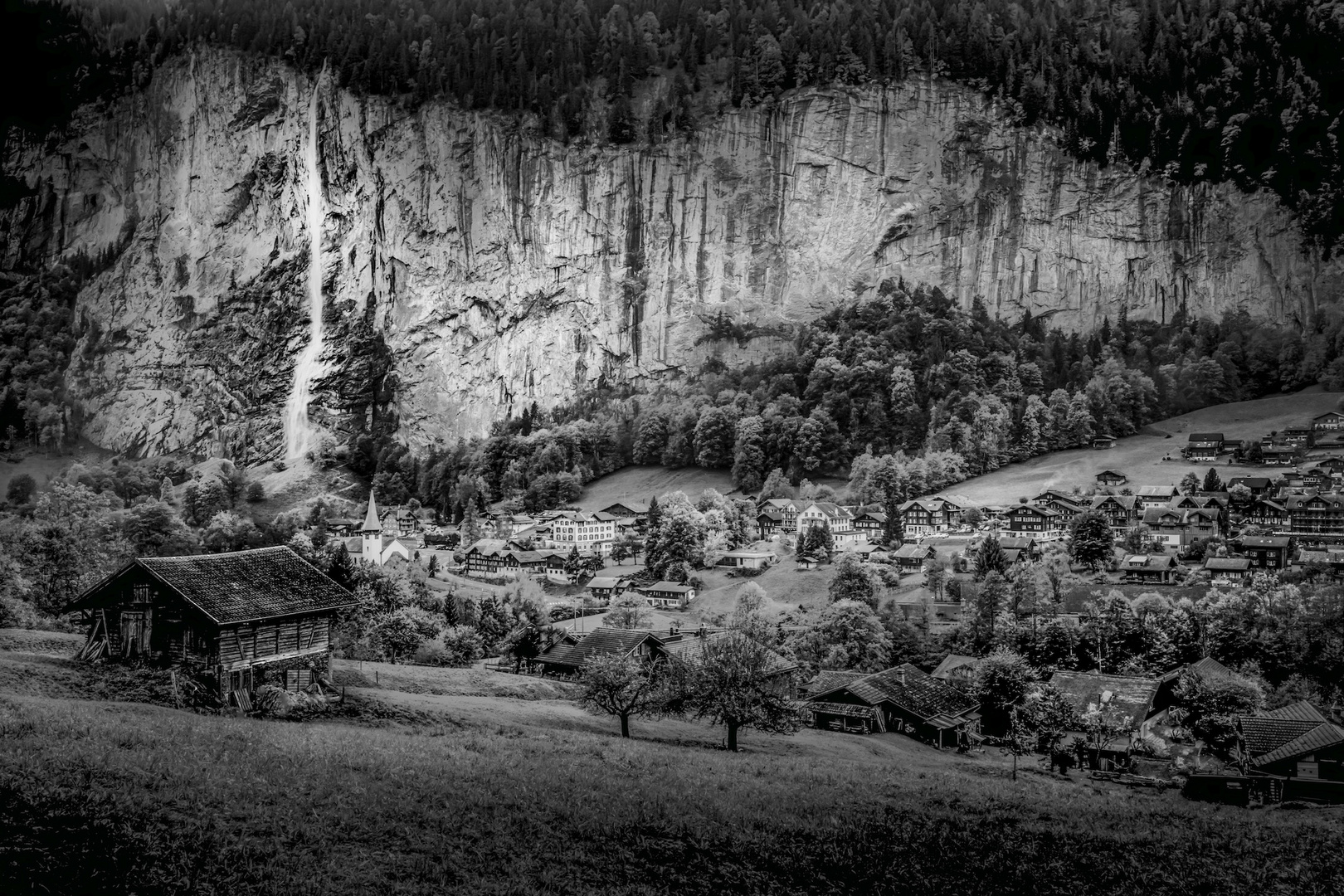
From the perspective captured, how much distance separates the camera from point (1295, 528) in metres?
52.9

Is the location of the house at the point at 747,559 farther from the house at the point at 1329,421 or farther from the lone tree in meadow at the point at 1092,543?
the house at the point at 1329,421

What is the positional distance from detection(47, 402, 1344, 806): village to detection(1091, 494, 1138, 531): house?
0.15 meters

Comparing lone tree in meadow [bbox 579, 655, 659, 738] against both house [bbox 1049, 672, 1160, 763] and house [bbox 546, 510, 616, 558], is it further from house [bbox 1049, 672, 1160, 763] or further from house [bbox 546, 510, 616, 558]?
house [bbox 546, 510, 616, 558]

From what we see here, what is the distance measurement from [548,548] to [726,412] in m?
29.3

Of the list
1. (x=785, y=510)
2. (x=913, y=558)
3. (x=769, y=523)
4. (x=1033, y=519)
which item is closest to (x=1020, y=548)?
(x=913, y=558)

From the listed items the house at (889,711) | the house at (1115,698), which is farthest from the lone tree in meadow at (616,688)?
the house at (1115,698)

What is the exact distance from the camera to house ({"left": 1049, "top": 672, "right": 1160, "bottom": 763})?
100.0 feet

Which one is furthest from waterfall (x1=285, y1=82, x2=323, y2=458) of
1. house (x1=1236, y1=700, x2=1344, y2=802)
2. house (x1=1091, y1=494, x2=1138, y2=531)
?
house (x1=1236, y1=700, x2=1344, y2=802)

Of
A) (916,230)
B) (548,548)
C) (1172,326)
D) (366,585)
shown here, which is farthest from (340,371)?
(1172,326)

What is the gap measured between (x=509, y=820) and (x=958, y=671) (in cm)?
2827

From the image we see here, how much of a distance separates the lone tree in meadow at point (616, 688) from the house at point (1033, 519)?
41.9 m

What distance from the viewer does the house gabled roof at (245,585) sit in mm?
18406

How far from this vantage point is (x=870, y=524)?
213 feet

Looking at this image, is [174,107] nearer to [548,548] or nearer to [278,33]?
[278,33]
